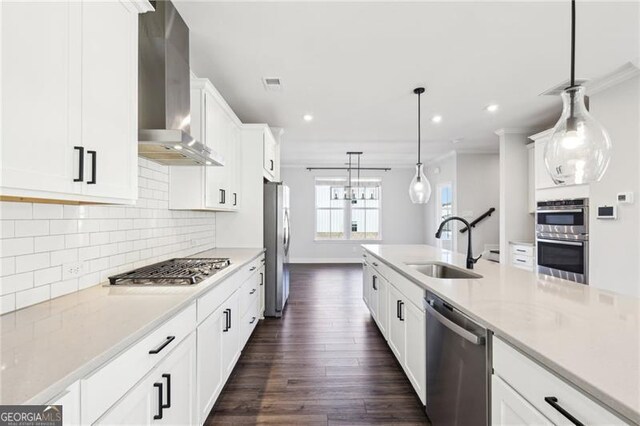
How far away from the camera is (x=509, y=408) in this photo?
1.09m

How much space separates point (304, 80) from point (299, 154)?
3.84 m

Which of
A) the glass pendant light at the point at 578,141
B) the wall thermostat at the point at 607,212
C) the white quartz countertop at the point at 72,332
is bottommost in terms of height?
the white quartz countertop at the point at 72,332

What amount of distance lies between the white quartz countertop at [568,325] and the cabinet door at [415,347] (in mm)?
268

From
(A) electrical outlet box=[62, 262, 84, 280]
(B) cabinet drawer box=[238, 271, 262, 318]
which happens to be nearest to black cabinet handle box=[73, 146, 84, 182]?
(A) electrical outlet box=[62, 262, 84, 280]

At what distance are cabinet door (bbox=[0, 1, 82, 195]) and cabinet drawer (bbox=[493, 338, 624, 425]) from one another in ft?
5.56

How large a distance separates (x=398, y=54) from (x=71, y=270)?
2706 millimetres

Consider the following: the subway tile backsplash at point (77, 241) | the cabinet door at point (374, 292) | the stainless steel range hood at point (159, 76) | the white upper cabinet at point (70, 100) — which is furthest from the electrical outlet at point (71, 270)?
the cabinet door at point (374, 292)

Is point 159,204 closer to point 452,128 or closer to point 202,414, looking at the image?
point 202,414

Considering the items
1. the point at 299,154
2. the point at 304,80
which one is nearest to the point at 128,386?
the point at 304,80

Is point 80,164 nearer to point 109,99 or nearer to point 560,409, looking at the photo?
point 109,99

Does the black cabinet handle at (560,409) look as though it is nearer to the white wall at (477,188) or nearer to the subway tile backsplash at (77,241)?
the subway tile backsplash at (77,241)

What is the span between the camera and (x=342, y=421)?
6.31 ft

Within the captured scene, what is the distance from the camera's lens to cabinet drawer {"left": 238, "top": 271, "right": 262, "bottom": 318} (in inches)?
103

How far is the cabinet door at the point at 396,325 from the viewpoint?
7.71ft
